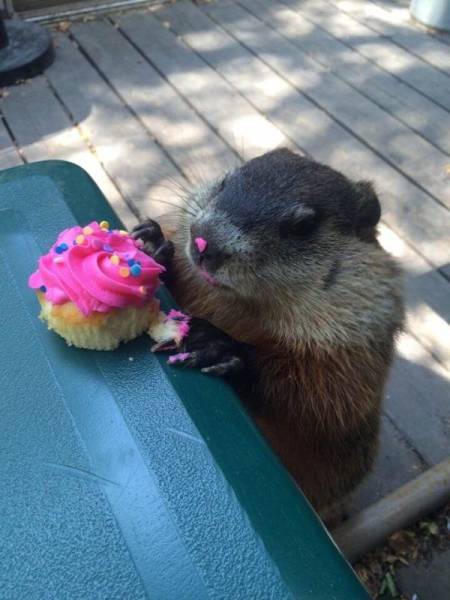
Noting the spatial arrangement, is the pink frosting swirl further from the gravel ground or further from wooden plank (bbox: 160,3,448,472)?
wooden plank (bbox: 160,3,448,472)

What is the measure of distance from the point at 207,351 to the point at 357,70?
3.55 meters

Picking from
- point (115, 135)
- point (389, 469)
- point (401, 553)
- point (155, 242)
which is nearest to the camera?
point (155, 242)

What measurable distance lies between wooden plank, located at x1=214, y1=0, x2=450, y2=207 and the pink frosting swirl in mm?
2545

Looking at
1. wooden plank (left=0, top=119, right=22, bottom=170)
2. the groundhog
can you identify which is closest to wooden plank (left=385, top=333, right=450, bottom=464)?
the groundhog

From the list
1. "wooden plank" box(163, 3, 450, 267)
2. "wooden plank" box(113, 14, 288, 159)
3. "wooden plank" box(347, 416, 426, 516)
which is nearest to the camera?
"wooden plank" box(347, 416, 426, 516)

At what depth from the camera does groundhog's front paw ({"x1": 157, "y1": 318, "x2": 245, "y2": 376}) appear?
130 centimetres

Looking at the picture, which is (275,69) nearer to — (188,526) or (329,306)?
(329,306)

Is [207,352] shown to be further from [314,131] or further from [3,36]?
[3,36]

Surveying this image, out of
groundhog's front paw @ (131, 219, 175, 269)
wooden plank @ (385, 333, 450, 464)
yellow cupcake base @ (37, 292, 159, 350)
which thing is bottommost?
wooden plank @ (385, 333, 450, 464)

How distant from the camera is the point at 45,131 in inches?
148

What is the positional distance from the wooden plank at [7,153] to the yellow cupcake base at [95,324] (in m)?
2.46

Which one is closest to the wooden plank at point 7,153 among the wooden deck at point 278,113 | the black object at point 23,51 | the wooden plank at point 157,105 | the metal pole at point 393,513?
the wooden deck at point 278,113

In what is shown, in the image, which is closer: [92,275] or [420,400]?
[92,275]

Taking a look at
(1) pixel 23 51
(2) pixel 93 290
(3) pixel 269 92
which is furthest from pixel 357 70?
(2) pixel 93 290
